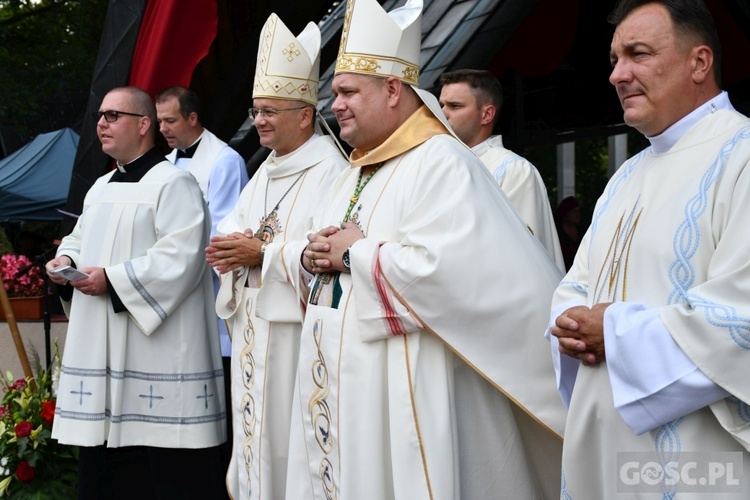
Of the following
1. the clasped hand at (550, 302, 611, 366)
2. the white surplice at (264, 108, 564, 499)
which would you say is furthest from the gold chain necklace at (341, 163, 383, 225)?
the clasped hand at (550, 302, 611, 366)

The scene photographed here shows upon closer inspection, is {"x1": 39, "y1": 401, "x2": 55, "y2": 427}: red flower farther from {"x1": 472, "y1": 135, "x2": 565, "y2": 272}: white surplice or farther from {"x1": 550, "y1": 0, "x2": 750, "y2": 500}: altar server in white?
{"x1": 550, "y1": 0, "x2": 750, "y2": 500}: altar server in white

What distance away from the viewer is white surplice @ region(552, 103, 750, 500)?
262 centimetres

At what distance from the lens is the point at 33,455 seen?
5812 millimetres

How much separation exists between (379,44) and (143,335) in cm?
219

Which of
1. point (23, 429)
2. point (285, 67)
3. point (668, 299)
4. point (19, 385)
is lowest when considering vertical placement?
point (23, 429)

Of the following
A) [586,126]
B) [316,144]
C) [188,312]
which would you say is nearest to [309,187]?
[316,144]

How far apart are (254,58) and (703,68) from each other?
477cm

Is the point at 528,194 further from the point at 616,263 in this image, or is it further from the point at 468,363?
the point at 616,263

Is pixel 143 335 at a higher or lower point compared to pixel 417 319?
lower

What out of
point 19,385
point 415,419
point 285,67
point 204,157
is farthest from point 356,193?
point 19,385

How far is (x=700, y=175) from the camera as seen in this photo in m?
2.81

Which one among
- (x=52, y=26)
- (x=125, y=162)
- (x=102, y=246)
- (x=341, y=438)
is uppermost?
(x=52, y=26)

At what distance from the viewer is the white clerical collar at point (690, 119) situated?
2922mm

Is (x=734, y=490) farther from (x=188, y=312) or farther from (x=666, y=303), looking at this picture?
(x=188, y=312)
